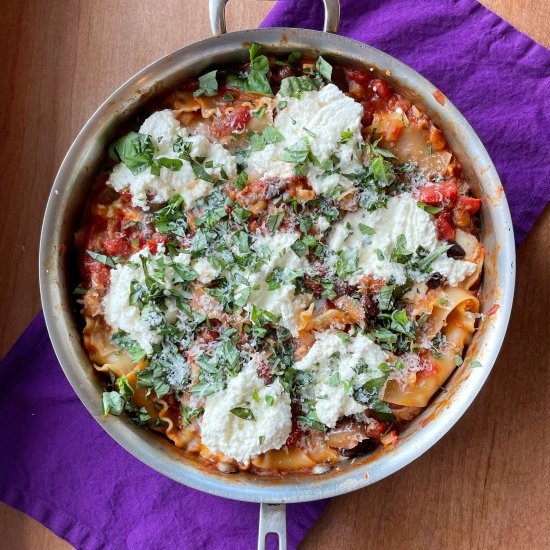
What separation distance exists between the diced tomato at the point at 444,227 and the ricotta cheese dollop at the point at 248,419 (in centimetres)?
112

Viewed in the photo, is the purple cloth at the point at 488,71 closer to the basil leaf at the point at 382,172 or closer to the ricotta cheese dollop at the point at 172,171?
the basil leaf at the point at 382,172

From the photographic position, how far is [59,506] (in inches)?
150

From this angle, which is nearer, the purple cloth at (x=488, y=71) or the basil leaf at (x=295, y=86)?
the basil leaf at (x=295, y=86)

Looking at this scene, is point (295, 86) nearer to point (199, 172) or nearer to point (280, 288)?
point (199, 172)

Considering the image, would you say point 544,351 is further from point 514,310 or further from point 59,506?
point 59,506

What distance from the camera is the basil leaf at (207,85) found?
3.45 metres

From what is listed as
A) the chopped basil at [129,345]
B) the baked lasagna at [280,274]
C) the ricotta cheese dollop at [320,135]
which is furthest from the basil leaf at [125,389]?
the ricotta cheese dollop at [320,135]

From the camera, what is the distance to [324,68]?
340cm

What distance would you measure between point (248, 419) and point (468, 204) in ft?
5.15

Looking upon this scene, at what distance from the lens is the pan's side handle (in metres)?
3.37

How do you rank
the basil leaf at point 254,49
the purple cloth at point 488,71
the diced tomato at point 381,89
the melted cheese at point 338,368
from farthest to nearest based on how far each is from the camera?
1. the purple cloth at point 488,71
2. the diced tomato at point 381,89
3. the basil leaf at point 254,49
4. the melted cheese at point 338,368

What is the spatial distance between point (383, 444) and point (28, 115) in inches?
107

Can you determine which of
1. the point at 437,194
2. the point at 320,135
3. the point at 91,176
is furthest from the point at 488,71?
the point at 91,176

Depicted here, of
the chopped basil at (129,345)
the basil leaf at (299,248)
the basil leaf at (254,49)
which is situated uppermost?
the basil leaf at (254,49)
